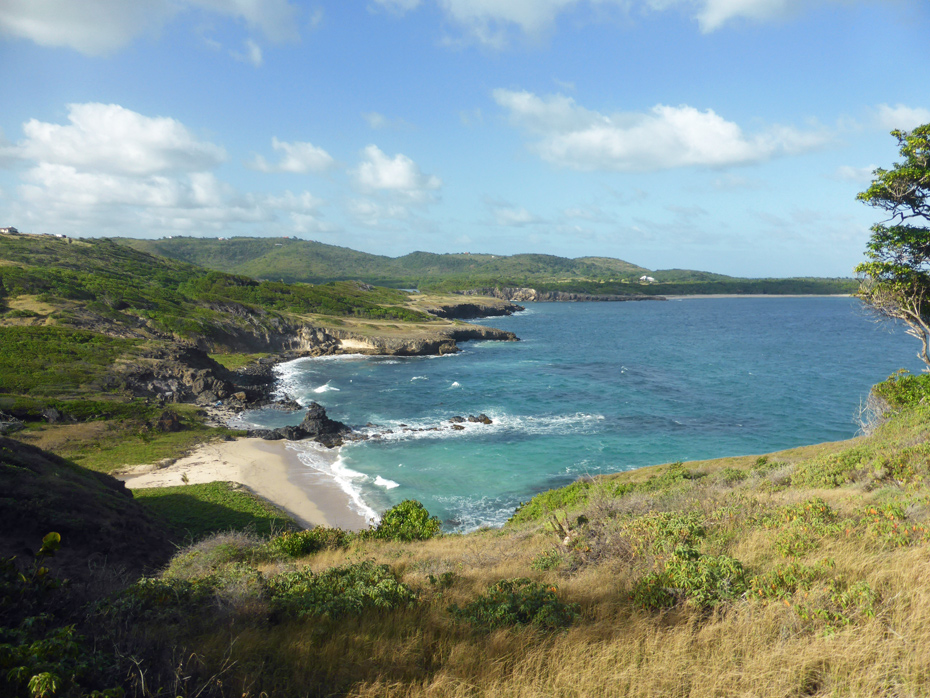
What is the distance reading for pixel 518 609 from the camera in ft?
20.4

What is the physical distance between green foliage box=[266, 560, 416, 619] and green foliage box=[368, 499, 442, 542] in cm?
768

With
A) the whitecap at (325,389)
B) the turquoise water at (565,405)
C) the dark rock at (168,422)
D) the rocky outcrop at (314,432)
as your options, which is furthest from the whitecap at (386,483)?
the whitecap at (325,389)

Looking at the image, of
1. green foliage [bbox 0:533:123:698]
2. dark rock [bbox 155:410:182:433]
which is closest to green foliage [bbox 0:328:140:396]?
dark rock [bbox 155:410:182:433]

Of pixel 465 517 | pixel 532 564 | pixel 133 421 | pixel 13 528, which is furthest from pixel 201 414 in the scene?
pixel 532 564

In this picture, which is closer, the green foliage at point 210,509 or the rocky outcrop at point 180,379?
the green foliage at point 210,509

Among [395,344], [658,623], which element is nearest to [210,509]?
[658,623]

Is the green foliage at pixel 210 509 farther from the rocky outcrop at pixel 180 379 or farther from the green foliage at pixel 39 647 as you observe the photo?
the rocky outcrop at pixel 180 379

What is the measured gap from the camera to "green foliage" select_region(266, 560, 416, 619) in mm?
6680

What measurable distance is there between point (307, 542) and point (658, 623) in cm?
1015

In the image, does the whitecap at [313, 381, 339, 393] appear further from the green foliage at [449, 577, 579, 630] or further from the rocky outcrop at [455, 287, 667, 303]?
the rocky outcrop at [455, 287, 667, 303]

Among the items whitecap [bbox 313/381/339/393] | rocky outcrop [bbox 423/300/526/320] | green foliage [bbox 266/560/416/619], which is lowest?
whitecap [bbox 313/381/339/393]

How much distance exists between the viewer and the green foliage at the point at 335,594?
6.68 m

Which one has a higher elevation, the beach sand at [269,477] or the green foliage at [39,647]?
the green foliage at [39,647]

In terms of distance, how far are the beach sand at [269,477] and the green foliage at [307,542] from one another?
9.07 meters
